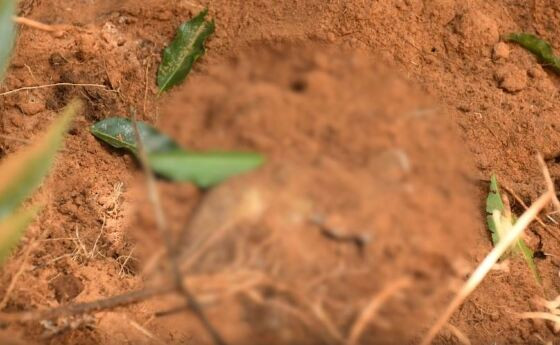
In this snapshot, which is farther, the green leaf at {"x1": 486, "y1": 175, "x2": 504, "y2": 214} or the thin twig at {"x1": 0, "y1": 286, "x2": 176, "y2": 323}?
the green leaf at {"x1": 486, "y1": 175, "x2": 504, "y2": 214}

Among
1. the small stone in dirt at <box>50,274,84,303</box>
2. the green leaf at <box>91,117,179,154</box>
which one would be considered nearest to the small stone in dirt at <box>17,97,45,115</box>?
the green leaf at <box>91,117,179,154</box>

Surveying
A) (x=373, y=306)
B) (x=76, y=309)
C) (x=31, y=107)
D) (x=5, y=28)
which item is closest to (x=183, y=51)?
(x=31, y=107)

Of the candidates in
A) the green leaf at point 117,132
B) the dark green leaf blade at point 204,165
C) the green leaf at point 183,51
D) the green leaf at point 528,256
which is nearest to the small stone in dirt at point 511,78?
Result: the green leaf at point 528,256

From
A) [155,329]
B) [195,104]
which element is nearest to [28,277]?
[155,329]

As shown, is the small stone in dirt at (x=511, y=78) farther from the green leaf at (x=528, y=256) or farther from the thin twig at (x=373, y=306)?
the thin twig at (x=373, y=306)

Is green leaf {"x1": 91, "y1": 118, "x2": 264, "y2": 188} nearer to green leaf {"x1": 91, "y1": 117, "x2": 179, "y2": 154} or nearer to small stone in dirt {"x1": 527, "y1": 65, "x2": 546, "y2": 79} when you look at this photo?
green leaf {"x1": 91, "y1": 117, "x2": 179, "y2": 154}

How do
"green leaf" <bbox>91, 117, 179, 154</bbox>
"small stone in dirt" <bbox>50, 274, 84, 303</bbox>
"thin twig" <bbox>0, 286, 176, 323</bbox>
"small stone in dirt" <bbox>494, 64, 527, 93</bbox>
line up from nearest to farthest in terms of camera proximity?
1. "thin twig" <bbox>0, 286, 176, 323</bbox>
2. "small stone in dirt" <bbox>50, 274, 84, 303</bbox>
3. "green leaf" <bbox>91, 117, 179, 154</bbox>
4. "small stone in dirt" <bbox>494, 64, 527, 93</bbox>

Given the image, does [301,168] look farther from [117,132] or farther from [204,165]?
[117,132]
